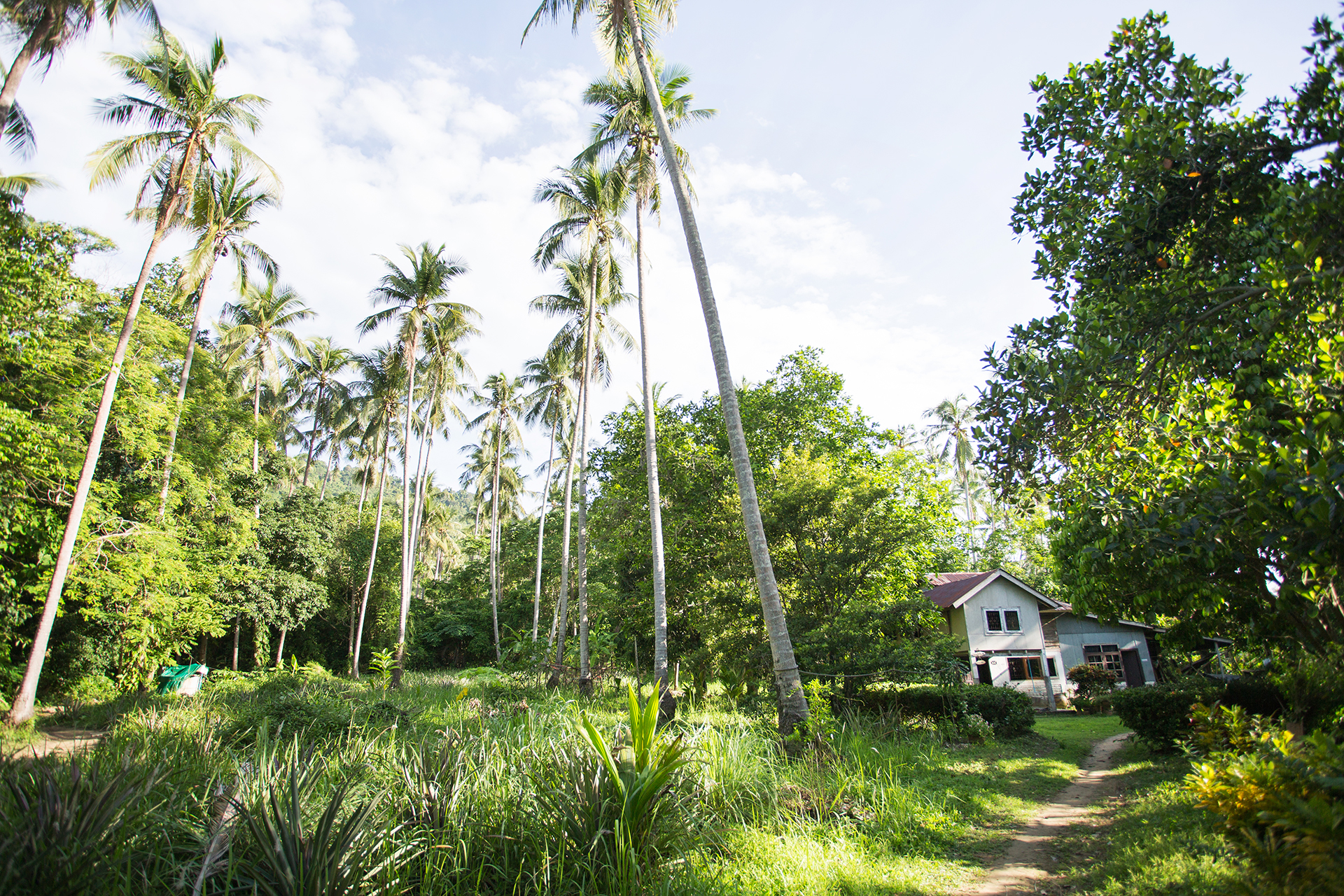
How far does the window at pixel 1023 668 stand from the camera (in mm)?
24172

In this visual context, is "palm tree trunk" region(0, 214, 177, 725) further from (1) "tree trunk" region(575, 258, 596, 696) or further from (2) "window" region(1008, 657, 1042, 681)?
(2) "window" region(1008, 657, 1042, 681)

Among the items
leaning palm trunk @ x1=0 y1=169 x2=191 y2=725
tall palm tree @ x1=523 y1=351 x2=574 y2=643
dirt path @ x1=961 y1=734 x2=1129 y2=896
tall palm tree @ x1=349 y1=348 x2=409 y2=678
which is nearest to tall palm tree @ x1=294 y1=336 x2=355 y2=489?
tall palm tree @ x1=349 y1=348 x2=409 y2=678

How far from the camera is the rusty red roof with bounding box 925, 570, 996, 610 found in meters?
24.6

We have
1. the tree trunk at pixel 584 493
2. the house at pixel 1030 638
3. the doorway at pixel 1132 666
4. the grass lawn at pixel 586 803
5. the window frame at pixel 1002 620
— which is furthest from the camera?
the doorway at pixel 1132 666

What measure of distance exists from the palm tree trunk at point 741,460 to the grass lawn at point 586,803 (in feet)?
2.67

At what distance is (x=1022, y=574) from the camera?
4584cm

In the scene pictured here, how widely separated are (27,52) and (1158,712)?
73.3ft

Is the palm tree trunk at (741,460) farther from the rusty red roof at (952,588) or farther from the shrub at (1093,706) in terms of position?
the rusty red roof at (952,588)

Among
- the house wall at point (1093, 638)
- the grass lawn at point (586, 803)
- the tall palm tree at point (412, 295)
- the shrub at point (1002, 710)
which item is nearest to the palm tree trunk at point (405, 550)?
the tall palm tree at point (412, 295)

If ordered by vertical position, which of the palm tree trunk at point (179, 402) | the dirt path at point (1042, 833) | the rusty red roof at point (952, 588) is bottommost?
the dirt path at point (1042, 833)

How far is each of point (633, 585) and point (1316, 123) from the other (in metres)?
20.3

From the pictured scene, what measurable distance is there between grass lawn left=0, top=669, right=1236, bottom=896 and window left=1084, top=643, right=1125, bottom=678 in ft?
66.9

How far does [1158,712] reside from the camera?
410 inches

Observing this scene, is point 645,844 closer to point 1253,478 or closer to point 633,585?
point 1253,478
